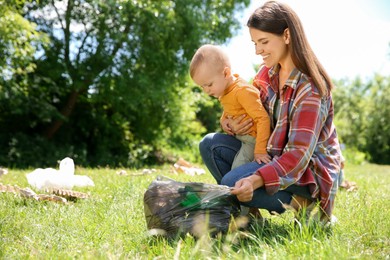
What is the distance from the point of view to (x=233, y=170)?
3057 mm

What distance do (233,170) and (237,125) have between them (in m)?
0.39

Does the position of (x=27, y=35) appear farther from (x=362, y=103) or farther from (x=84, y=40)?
(x=362, y=103)

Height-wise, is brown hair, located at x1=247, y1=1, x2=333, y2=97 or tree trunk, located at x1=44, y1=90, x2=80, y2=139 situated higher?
brown hair, located at x1=247, y1=1, x2=333, y2=97

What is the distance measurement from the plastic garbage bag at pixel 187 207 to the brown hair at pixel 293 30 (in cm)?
90

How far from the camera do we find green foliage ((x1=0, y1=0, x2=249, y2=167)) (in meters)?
13.5

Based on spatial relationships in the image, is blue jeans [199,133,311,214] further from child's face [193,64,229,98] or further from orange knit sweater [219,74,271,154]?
child's face [193,64,229,98]

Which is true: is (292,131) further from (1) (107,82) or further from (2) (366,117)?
(2) (366,117)

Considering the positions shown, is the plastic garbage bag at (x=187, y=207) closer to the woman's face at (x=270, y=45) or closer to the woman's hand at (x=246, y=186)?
the woman's hand at (x=246, y=186)

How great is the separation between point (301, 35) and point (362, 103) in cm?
3125

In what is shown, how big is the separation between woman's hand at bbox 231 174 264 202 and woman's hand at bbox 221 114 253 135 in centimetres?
56

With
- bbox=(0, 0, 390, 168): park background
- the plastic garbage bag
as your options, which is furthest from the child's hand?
bbox=(0, 0, 390, 168): park background

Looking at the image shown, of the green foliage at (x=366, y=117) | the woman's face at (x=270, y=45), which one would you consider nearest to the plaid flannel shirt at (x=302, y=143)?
the woman's face at (x=270, y=45)

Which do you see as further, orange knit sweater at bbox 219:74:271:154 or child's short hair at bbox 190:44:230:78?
child's short hair at bbox 190:44:230:78

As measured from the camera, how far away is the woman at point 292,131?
281 cm
